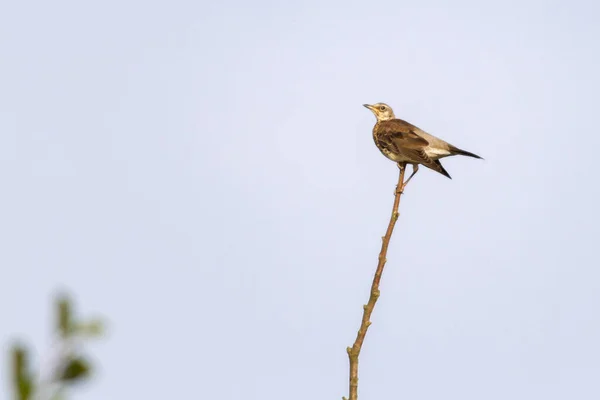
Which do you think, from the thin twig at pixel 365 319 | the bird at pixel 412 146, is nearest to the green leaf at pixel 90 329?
the thin twig at pixel 365 319

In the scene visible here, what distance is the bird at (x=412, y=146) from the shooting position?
1410 centimetres

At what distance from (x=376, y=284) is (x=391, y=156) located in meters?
9.60

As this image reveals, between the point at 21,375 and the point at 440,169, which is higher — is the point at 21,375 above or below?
below

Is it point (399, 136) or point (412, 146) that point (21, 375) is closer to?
point (412, 146)

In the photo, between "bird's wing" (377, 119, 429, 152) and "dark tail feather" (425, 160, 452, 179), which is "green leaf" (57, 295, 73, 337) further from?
"bird's wing" (377, 119, 429, 152)

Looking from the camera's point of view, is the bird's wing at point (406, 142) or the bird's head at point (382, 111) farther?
the bird's head at point (382, 111)

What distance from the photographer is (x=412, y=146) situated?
14.7 meters

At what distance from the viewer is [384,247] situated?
19.7 ft

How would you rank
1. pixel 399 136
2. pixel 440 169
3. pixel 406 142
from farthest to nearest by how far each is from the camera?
pixel 399 136 < pixel 406 142 < pixel 440 169

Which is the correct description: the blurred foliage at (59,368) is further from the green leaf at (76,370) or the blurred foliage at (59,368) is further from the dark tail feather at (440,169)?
the dark tail feather at (440,169)

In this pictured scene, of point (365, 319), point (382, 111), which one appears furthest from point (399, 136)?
point (365, 319)

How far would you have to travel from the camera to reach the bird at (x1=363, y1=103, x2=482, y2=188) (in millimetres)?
14102

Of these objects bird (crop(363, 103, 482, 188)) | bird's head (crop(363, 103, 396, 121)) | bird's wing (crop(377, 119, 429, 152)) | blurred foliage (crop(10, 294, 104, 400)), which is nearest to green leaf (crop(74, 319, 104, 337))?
blurred foliage (crop(10, 294, 104, 400))

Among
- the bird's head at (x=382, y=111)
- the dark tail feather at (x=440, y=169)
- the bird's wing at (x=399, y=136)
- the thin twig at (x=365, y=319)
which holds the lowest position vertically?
the thin twig at (x=365, y=319)
